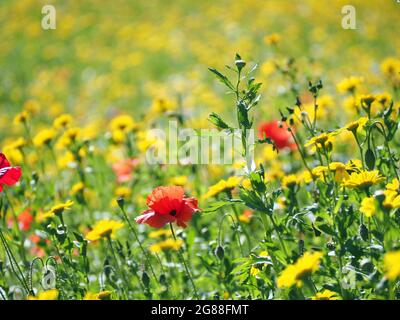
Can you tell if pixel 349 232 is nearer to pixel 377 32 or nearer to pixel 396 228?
pixel 396 228

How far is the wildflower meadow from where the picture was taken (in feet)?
6.30

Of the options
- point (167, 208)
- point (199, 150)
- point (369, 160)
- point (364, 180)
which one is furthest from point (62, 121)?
point (364, 180)

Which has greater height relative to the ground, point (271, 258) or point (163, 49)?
point (163, 49)

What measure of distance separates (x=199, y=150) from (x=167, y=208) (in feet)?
5.63

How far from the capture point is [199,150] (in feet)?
11.9

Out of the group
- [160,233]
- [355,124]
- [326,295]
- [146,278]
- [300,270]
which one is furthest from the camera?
[160,233]

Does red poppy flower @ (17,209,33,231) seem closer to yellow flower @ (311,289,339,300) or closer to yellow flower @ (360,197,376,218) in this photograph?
yellow flower @ (311,289,339,300)

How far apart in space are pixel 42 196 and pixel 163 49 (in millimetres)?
4807

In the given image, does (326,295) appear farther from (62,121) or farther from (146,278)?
(62,121)

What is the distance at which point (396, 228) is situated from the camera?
71.7 inches

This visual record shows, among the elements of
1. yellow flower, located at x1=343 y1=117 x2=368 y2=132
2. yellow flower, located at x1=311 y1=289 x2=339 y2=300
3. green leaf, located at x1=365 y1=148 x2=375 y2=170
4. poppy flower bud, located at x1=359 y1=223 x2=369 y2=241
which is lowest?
yellow flower, located at x1=311 y1=289 x2=339 y2=300

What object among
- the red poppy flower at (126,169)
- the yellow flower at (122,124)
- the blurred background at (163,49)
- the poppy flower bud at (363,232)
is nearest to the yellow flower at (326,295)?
the poppy flower bud at (363,232)

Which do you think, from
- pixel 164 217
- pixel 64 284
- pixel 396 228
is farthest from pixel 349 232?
pixel 64 284

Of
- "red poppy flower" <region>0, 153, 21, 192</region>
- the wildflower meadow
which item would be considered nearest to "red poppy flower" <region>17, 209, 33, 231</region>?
the wildflower meadow
